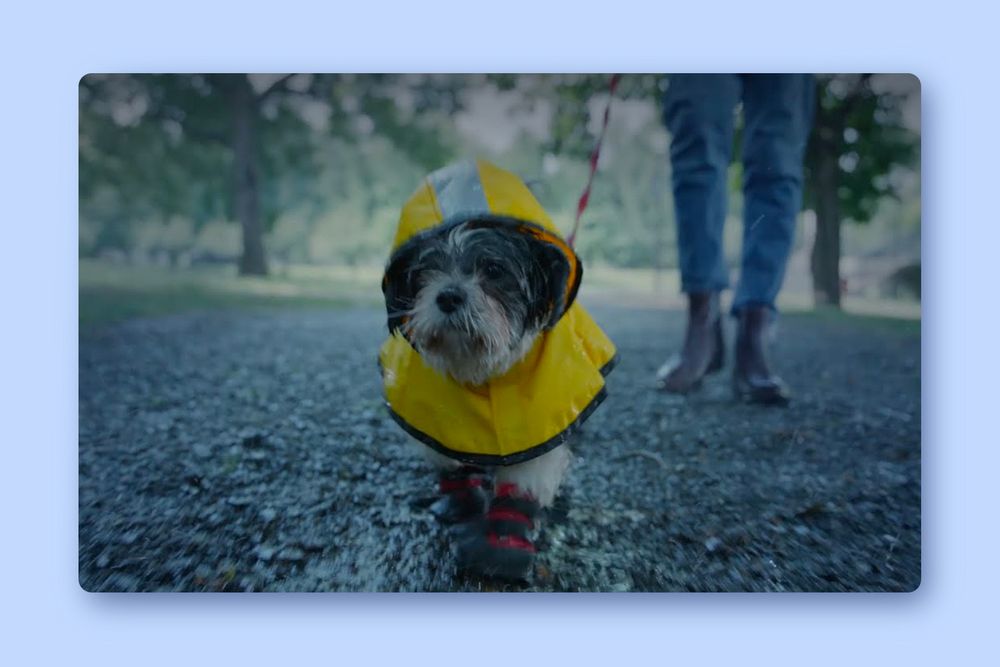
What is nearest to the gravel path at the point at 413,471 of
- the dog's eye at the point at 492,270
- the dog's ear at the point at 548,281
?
the dog's ear at the point at 548,281

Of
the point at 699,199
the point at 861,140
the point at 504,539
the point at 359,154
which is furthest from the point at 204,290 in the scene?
the point at 861,140

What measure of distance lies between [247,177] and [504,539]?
1411 mm

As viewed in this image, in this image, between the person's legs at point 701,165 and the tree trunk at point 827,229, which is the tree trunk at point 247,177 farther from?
the tree trunk at point 827,229

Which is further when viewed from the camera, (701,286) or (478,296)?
(701,286)

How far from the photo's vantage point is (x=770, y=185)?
2018mm

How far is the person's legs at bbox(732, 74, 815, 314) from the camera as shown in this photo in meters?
1.93

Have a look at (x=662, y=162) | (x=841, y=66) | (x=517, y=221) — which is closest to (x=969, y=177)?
(x=841, y=66)

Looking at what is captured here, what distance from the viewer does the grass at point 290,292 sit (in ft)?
6.18

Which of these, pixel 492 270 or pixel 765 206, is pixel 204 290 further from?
pixel 765 206

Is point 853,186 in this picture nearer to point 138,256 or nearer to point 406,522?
point 406,522

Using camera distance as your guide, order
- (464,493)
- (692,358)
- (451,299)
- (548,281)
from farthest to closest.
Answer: (692,358), (464,493), (548,281), (451,299)

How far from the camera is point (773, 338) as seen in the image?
2.12 metres

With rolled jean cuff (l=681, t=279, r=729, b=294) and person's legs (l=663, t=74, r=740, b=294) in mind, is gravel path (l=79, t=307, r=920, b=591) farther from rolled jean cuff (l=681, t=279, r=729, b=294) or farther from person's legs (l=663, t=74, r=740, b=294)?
person's legs (l=663, t=74, r=740, b=294)

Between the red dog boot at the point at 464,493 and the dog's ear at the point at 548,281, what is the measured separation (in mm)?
499
